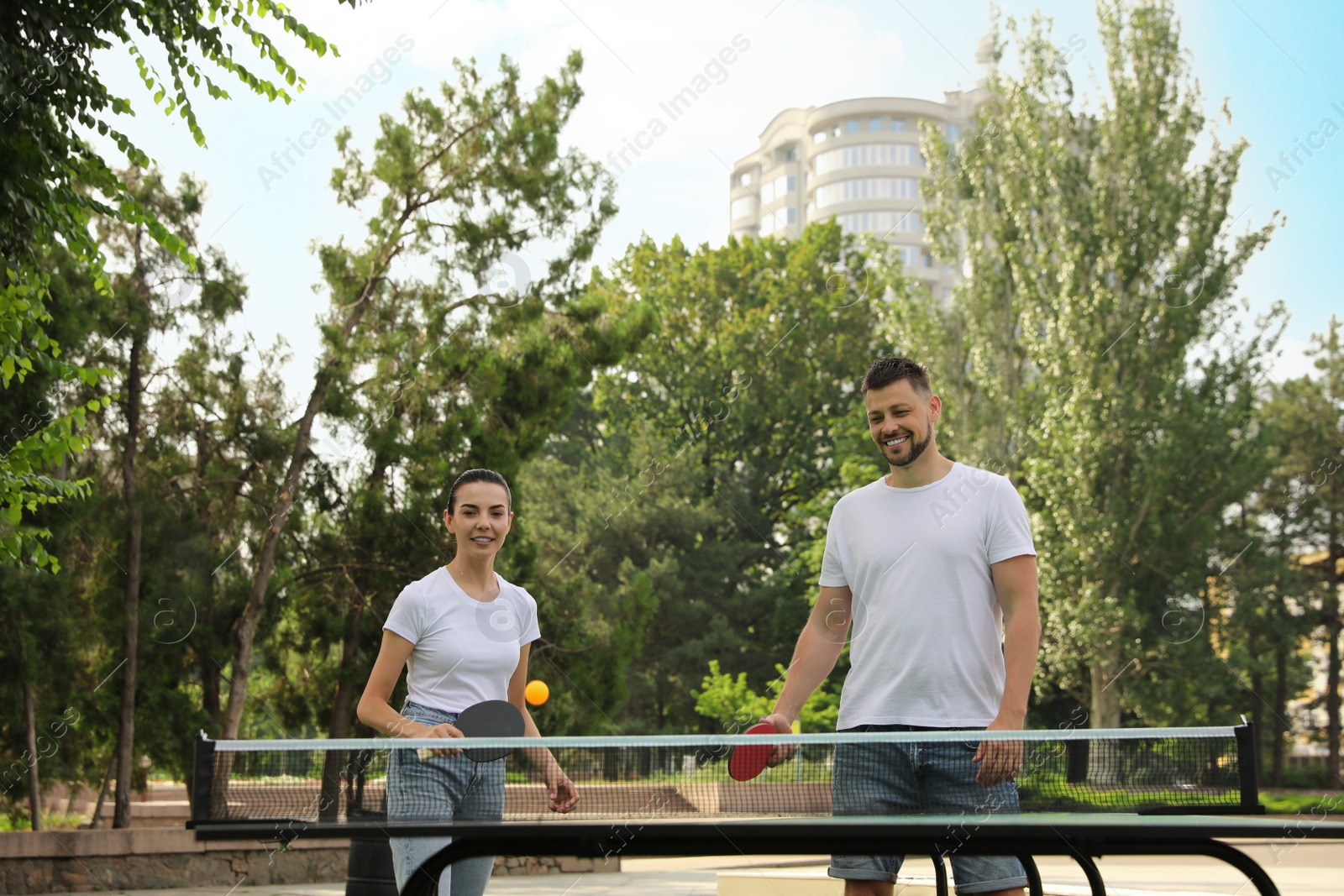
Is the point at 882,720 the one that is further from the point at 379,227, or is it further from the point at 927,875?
the point at 379,227

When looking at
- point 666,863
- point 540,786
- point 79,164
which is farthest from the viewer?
point 666,863

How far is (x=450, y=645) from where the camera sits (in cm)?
325

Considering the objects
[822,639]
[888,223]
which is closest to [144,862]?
[822,639]

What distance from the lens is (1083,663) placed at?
25.0 meters

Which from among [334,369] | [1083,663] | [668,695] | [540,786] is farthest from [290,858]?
[668,695]

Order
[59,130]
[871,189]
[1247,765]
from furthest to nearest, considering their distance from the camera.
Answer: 1. [871,189]
2. [59,130]
3. [1247,765]

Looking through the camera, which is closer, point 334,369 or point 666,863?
point 334,369

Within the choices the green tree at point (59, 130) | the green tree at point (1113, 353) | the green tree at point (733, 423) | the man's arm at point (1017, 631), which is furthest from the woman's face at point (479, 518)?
the green tree at point (733, 423)

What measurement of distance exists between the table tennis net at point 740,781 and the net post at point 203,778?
0.07 feet

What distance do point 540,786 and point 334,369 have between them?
9.68 meters

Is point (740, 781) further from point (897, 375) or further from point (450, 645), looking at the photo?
point (897, 375)

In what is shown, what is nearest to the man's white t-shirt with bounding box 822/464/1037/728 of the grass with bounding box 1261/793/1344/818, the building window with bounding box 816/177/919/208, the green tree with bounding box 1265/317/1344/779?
the grass with bounding box 1261/793/1344/818

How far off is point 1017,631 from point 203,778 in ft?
6.03

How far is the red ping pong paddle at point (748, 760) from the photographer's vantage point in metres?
2.62
